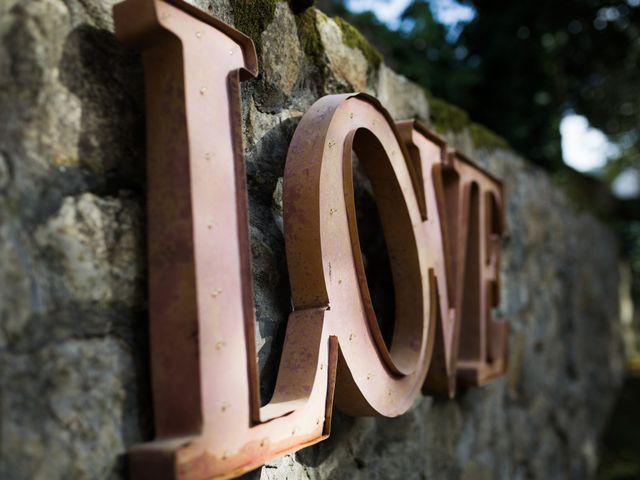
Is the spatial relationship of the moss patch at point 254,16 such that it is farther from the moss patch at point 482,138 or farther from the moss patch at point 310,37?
the moss patch at point 482,138

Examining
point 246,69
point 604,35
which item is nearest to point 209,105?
point 246,69

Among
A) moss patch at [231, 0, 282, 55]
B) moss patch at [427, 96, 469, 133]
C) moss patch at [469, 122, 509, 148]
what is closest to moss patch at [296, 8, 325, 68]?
moss patch at [231, 0, 282, 55]

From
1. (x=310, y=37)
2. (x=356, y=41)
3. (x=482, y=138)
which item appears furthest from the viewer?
(x=482, y=138)

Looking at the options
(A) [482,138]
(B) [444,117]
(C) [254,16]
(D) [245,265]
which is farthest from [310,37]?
(A) [482,138]

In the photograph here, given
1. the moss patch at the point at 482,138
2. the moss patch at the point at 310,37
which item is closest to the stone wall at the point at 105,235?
the moss patch at the point at 310,37

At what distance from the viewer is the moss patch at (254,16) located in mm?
1248

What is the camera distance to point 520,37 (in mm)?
3859

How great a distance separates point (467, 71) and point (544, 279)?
1.18m

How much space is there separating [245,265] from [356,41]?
0.90 m

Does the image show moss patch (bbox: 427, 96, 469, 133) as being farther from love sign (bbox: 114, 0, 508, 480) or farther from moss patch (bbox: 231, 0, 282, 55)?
moss patch (bbox: 231, 0, 282, 55)

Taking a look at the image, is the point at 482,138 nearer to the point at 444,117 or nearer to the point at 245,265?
the point at 444,117

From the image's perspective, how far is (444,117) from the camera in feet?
7.76

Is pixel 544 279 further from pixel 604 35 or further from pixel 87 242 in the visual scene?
pixel 87 242

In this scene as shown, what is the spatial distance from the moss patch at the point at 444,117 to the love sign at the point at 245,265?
0.44 m
